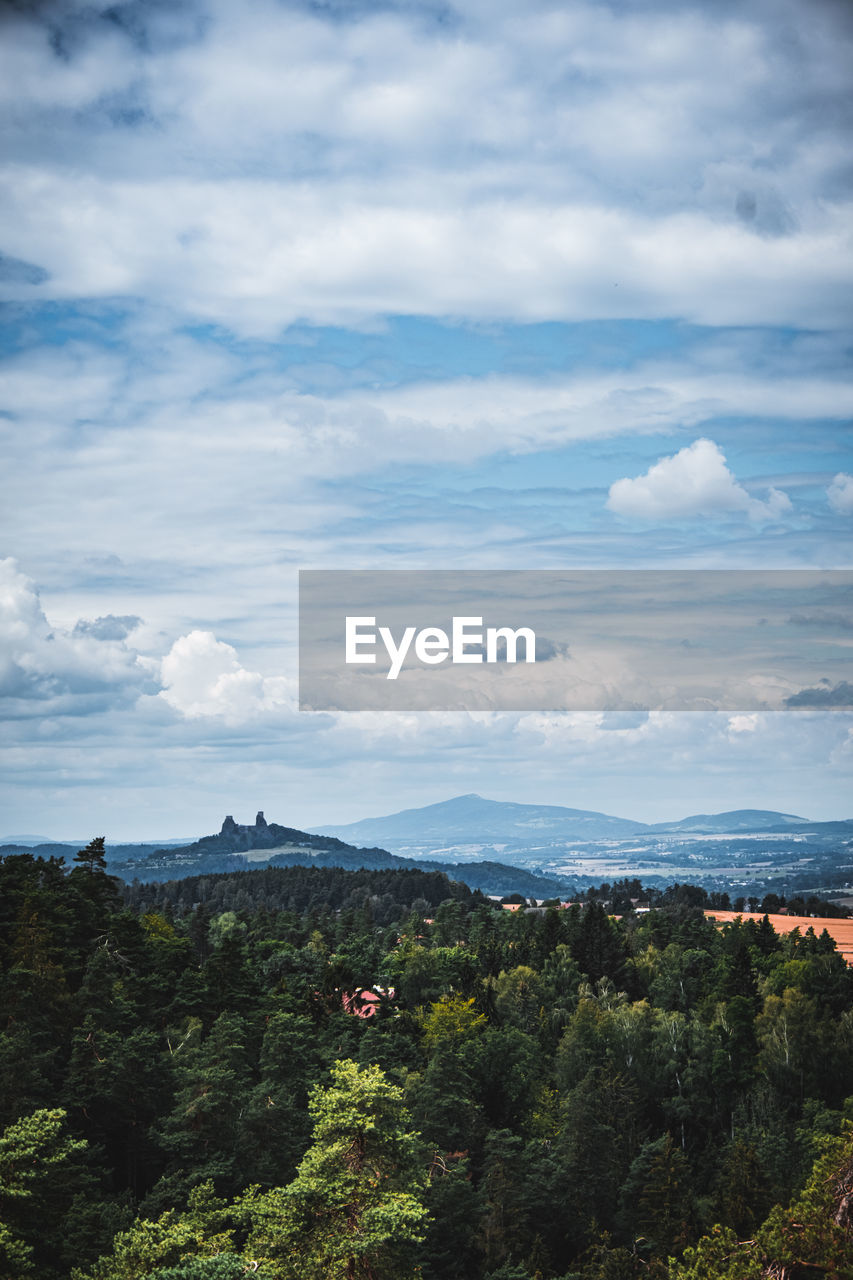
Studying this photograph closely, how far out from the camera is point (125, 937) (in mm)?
76062

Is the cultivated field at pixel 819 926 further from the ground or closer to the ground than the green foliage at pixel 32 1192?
closer to the ground

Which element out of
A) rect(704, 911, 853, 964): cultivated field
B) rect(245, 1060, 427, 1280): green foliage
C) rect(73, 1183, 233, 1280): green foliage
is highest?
rect(245, 1060, 427, 1280): green foliage

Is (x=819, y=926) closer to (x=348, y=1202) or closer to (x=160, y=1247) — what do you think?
(x=348, y=1202)

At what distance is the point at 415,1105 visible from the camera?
219 ft

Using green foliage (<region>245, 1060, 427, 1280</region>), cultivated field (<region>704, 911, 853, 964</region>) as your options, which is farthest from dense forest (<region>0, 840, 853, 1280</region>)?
cultivated field (<region>704, 911, 853, 964</region>)

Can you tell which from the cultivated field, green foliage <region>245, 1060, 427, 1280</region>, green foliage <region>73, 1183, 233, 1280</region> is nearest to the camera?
green foliage <region>245, 1060, 427, 1280</region>

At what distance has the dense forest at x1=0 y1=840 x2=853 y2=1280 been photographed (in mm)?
35406

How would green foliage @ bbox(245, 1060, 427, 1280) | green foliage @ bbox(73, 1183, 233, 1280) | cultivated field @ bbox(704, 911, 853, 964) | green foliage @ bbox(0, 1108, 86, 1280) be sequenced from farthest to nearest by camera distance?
cultivated field @ bbox(704, 911, 853, 964), green foliage @ bbox(0, 1108, 86, 1280), green foliage @ bbox(73, 1183, 233, 1280), green foliage @ bbox(245, 1060, 427, 1280)

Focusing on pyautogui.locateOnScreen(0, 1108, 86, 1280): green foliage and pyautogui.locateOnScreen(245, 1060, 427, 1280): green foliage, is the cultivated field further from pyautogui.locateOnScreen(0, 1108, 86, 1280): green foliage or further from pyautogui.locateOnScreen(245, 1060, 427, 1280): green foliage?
pyautogui.locateOnScreen(245, 1060, 427, 1280): green foliage

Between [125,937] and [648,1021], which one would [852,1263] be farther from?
[648,1021]

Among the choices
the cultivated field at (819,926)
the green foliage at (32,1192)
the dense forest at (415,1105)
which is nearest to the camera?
the dense forest at (415,1105)

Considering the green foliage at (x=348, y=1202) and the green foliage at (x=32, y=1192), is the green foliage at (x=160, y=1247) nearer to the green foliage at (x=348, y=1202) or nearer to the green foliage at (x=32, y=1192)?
the green foliage at (x=348, y=1202)

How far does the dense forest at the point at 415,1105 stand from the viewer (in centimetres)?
3541

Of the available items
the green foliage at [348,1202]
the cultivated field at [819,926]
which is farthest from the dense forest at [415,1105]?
the cultivated field at [819,926]
